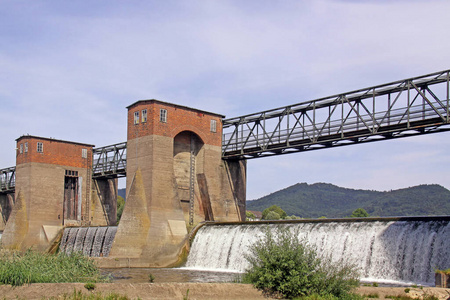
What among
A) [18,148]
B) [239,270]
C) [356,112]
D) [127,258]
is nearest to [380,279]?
[239,270]

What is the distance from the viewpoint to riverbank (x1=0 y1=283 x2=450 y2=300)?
54.4 feet

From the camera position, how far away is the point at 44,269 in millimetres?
19016

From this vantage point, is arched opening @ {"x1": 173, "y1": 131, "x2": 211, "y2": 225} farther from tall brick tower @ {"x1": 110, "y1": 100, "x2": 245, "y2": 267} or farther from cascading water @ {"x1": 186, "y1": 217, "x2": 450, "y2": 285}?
cascading water @ {"x1": 186, "y1": 217, "x2": 450, "y2": 285}

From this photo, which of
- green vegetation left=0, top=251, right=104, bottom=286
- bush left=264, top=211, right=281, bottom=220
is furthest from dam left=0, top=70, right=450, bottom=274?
bush left=264, top=211, right=281, bottom=220

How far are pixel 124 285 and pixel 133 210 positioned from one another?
2512 cm

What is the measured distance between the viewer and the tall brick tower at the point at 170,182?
138ft

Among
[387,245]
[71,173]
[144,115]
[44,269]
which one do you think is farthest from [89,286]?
[71,173]

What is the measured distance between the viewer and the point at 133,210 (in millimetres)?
42500

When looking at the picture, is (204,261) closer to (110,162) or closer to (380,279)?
(380,279)

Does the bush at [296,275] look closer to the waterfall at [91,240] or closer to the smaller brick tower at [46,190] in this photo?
the waterfall at [91,240]

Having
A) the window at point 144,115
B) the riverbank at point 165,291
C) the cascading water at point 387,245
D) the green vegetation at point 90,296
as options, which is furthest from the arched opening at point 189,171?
the green vegetation at point 90,296

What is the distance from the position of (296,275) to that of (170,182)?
85.7 feet

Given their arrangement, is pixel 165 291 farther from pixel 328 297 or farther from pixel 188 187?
pixel 188 187

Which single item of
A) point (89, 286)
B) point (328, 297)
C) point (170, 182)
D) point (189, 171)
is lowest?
point (328, 297)
